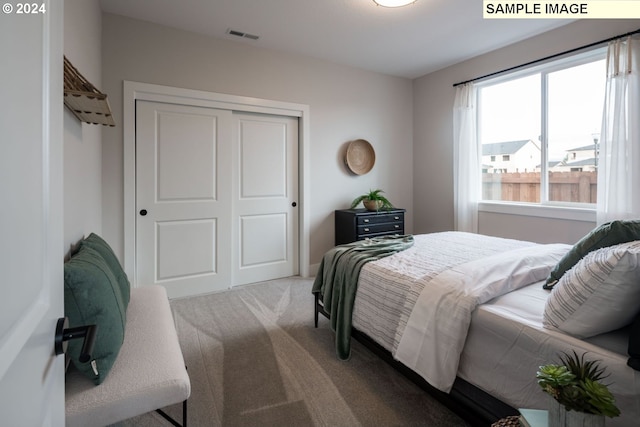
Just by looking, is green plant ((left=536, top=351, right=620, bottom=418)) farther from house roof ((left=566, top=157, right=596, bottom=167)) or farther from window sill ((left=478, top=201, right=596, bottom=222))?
house roof ((left=566, top=157, right=596, bottom=167))

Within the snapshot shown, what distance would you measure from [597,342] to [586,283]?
0.69 feet

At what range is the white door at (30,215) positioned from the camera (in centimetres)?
45

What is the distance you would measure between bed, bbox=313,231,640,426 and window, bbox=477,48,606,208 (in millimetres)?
1620

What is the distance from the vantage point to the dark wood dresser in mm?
4102

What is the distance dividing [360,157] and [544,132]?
2145 mm

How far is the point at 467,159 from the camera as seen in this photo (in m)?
4.23

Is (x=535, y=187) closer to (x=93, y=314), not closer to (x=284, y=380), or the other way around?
(x=284, y=380)

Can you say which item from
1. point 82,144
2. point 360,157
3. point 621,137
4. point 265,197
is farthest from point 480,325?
point 360,157

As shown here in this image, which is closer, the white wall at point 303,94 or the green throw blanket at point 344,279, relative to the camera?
the green throw blanket at point 344,279

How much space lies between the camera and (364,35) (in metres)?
3.60

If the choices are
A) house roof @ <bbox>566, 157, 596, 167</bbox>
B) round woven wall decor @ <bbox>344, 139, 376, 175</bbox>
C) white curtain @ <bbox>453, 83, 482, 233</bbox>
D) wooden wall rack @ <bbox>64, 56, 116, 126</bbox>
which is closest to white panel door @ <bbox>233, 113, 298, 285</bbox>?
round woven wall decor @ <bbox>344, 139, 376, 175</bbox>

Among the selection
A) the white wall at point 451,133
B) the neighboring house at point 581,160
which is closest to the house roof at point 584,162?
the neighboring house at point 581,160

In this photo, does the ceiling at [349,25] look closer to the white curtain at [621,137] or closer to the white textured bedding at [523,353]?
the white curtain at [621,137]

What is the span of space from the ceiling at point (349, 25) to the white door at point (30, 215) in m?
2.74
